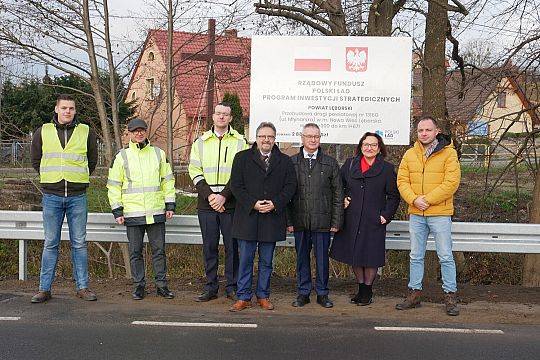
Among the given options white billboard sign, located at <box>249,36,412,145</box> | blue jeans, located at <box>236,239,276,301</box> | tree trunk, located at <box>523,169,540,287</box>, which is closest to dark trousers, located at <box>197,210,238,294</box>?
blue jeans, located at <box>236,239,276,301</box>

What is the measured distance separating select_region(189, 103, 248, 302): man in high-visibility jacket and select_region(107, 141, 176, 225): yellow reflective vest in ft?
1.39

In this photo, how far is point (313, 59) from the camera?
862cm

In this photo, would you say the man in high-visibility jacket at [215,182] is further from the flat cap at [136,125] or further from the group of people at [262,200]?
the flat cap at [136,125]

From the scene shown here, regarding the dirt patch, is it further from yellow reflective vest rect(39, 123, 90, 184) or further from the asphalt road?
yellow reflective vest rect(39, 123, 90, 184)

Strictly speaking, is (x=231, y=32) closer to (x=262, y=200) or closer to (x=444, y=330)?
(x=262, y=200)

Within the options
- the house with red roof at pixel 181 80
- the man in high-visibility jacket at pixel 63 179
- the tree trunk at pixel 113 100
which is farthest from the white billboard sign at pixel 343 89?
the tree trunk at pixel 113 100

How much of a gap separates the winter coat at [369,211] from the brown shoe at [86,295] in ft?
9.01

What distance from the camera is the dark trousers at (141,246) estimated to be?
7.25 metres

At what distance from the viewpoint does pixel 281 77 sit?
28.4 ft

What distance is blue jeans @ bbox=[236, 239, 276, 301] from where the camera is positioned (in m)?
6.93

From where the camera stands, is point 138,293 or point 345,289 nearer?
point 138,293

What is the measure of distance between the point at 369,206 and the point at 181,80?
21.5 feet

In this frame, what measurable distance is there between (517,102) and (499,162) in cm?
108

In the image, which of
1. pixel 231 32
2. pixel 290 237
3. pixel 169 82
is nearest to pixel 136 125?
pixel 290 237
